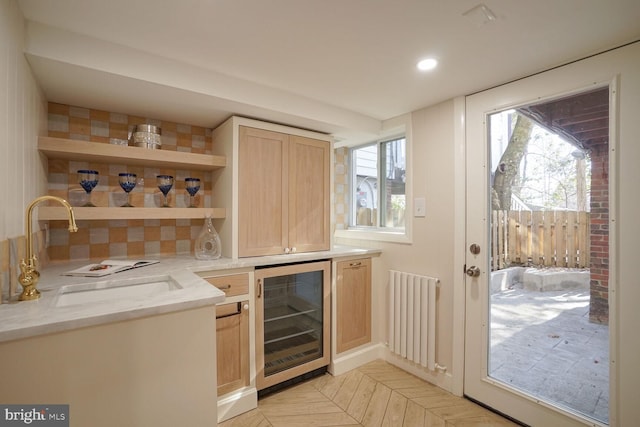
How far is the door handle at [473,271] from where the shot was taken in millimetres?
2031

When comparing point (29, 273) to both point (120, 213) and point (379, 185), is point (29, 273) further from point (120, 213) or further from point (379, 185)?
point (379, 185)

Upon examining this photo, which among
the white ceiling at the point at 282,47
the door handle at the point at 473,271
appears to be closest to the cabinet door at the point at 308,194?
the white ceiling at the point at 282,47

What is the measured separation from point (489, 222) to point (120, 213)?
2.39 meters

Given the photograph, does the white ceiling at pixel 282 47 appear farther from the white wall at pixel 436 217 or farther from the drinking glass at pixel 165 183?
the drinking glass at pixel 165 183

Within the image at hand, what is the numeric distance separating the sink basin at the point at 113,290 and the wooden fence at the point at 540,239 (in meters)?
1.97

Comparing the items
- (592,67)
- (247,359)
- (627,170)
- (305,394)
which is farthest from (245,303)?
(592,67)

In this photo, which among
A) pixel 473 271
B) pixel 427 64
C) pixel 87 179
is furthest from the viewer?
pixel 473 271

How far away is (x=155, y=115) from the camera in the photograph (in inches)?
82.7

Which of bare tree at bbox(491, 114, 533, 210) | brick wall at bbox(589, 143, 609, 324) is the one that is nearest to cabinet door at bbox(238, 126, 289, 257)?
bare tree at bbox(491, 114, 533, 210)

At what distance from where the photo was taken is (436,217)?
7.41 ft

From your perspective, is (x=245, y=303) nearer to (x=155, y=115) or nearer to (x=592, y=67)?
(x=155, y=115)

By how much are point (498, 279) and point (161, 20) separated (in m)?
2.41

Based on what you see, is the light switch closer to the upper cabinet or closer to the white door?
the white door

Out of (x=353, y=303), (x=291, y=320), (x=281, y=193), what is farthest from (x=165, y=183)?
(x=353, y=303)
